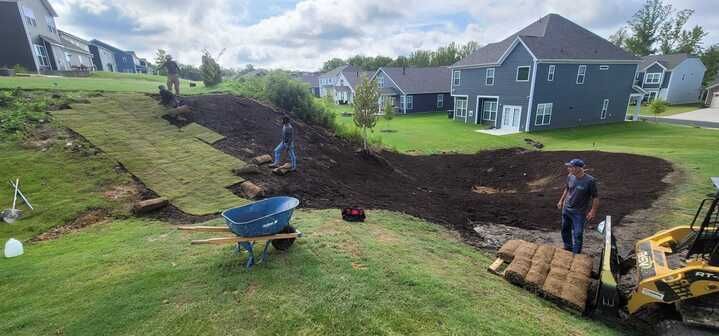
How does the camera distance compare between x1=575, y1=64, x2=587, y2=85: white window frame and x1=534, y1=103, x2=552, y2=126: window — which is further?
x1=575, y1=64, x2=587, y2=85: white window frame

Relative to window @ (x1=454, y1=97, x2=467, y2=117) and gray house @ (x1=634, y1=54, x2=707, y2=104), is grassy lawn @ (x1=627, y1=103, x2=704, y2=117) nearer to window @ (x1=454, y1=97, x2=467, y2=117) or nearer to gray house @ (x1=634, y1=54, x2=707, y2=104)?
gray house @ (x1=634, y1=54, x2=707, y2=104)

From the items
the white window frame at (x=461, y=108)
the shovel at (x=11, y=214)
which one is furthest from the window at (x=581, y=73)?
the shovel at (x=11, y=214)

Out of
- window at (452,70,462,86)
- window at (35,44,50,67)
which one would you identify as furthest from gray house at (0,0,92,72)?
window at (452,70,462,86)

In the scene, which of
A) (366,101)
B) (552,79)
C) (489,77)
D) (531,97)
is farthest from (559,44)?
(366,101)

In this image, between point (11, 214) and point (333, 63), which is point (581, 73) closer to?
point (11, 214)

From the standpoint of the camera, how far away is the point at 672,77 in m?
45.2

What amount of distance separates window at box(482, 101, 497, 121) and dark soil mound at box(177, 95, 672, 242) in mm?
10538

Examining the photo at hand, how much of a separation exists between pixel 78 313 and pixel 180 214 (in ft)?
12.9

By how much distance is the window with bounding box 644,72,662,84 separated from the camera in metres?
45.6

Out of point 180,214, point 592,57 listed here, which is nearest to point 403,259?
point 180,214

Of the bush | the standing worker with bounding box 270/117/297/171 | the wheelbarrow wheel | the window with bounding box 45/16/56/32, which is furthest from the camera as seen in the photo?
the window with bounding box 45/16/56/32

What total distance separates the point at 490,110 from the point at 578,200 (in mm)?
25881

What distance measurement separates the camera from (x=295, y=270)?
506cm

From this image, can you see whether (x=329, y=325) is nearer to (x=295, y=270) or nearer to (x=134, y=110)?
(x=295, y=270)
